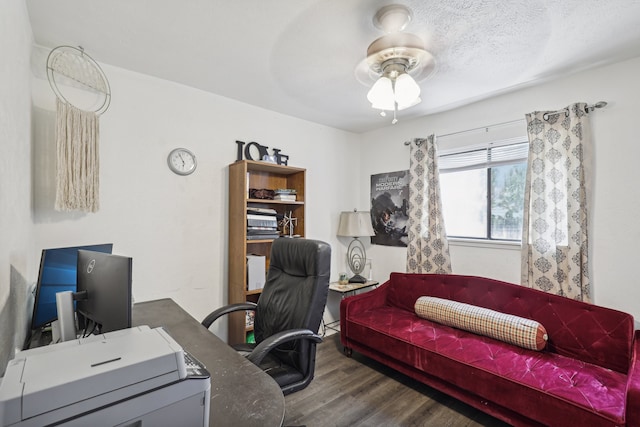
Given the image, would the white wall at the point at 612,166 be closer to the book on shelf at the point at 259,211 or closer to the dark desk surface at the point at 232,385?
the book on shelf at the point at 259,211

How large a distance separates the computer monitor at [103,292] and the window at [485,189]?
2938 mm

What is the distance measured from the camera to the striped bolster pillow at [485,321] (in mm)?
2076

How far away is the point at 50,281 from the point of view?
5.11 ft

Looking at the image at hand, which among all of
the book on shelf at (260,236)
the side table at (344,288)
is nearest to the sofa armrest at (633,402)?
the side table at (344,288)

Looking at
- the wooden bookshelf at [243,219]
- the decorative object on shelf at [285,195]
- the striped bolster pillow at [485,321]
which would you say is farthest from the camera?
the decorative object on shelf at [285,195]

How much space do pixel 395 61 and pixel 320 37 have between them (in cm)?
49

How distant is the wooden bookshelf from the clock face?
35 cm

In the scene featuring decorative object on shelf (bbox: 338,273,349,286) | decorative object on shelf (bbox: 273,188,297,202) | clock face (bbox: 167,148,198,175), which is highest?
clock face (bbox: 167,148,198,175)

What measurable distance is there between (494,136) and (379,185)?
4.43 feet

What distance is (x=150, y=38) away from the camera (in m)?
1.85

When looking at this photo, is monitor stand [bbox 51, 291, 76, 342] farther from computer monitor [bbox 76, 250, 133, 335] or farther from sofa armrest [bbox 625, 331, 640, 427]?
sofa armrest [bbox 625, 331, 640, 427]

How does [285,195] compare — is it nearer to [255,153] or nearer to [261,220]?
[261,220]

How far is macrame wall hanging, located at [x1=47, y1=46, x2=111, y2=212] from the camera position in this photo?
5.87 feet

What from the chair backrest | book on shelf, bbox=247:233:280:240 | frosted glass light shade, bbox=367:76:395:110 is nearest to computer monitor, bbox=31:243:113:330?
the chair backrest
